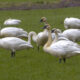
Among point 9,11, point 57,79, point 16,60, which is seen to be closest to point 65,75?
point 57,79

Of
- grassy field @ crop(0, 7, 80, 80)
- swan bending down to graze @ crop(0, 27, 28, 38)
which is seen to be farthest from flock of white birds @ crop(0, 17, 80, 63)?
grassy field @ crop(0, 7, 80, 80)

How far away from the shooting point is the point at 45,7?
38688mm

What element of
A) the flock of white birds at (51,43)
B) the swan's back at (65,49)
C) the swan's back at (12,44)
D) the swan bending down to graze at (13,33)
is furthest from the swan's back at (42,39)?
the swan's back at (65,49)

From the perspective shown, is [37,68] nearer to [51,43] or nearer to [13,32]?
[51,43]

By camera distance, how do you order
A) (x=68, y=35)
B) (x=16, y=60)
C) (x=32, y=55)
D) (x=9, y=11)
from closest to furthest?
(x=16, y=60), (x=32, y=55), (x=68, y=35), (x=9, y=11)

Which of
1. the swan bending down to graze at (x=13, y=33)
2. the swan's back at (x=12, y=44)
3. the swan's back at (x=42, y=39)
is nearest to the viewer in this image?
the swan's back at (x=12, y=44)

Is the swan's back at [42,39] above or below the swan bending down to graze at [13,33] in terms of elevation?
below

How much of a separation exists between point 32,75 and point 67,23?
1078cm

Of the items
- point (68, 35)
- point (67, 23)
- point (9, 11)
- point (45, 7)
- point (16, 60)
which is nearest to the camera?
point (16, 60)

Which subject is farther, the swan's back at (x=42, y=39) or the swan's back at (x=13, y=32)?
the swan's back at (x=13, y=32)

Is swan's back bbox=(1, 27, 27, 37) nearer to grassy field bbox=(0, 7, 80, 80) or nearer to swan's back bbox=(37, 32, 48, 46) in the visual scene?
swan's back bbox=(37, 32, 48, 46)

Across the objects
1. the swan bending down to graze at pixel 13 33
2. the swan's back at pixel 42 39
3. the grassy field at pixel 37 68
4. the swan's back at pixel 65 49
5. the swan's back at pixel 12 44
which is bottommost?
the grassy field at pixel 37 68

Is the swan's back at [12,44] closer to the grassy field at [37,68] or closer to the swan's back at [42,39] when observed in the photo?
the grassy field at [37,68]

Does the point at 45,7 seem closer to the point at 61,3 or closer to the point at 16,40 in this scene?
the point at 61,3
